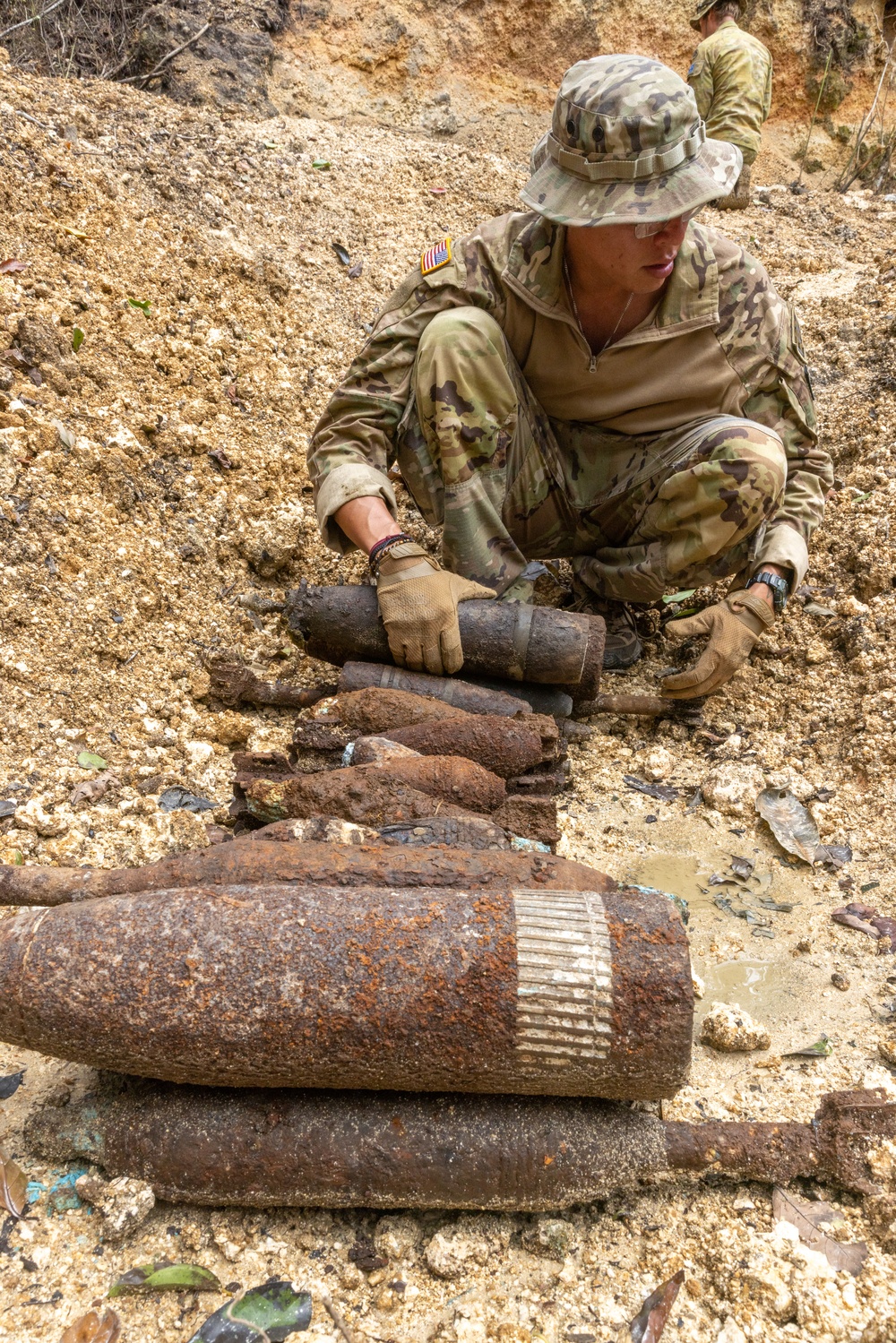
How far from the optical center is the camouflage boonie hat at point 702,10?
23.8 feet

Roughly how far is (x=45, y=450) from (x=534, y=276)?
1.92m

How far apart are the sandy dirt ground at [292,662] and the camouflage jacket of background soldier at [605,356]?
0.66 m

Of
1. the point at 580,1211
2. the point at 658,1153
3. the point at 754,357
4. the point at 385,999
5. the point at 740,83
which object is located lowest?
the point at 580,1211

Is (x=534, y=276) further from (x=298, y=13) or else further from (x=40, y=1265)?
(x=298, y=13)

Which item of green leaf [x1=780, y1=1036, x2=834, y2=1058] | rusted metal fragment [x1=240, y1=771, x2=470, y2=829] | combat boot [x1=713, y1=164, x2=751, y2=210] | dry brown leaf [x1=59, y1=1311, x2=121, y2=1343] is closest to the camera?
dry brown leaf [x1=59, y1=1311, x2=121, y2=1343]

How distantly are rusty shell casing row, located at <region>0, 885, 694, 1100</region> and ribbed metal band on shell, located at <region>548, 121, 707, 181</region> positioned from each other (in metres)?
2.26

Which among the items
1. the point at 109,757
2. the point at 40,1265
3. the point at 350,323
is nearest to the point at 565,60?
the point at 350,323

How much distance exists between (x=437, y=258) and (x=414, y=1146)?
115 inches

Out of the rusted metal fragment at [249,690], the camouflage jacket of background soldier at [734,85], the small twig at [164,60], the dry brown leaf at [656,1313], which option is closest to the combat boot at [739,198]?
the camouflage jacket of background soldier at [734,85]

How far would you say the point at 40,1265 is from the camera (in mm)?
1558

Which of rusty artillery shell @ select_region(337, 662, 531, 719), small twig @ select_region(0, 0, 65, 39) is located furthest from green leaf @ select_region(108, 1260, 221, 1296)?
small twig @ select_region(0, 0, 65, 39)

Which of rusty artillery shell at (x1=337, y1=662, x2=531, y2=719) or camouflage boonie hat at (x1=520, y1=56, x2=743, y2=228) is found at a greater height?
camouflage boonie hat at (x1=520, y1=56, x2=743, y2=228)

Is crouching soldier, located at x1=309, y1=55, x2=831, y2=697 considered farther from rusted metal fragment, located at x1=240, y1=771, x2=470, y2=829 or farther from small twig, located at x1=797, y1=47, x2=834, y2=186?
small twig, located at x1=797, y1=47, x2=834, y2=186

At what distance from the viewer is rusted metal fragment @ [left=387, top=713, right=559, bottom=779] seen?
2.55 meters
